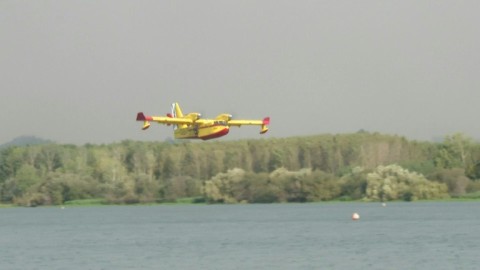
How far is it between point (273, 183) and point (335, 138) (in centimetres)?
3124

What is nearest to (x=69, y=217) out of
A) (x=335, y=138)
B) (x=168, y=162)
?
(x=168, y=162)

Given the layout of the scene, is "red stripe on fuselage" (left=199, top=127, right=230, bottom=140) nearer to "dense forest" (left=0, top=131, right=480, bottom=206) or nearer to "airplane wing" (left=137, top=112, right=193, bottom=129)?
"airplane wing" (left=137, top=112, right=193, bottom=129)

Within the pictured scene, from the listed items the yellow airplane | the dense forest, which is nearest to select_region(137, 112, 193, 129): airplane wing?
the yellow airplane

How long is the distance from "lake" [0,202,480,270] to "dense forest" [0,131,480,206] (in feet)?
89.6

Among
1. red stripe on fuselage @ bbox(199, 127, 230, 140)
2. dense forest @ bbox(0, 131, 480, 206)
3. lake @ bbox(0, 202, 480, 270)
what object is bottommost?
lake @ bbox(0, 202, 480, 270)

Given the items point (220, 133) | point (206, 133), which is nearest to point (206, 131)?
point (206, 133)

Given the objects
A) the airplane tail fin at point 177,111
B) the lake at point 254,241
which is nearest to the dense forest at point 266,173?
the lake at point 254,241

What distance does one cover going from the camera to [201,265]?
6800 cm

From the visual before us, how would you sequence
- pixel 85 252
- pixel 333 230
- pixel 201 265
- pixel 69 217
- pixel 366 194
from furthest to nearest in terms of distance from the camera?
pixel 366 194 < pixel 69 217 < pixel 333 230 < pixel 85 252 < pixel 201 265

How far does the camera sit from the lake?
69375mm

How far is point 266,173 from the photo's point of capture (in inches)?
6747

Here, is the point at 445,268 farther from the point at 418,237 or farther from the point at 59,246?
the point at 59,246

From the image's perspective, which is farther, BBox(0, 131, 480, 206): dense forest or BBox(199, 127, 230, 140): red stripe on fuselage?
BBox(0, 131, 480, 206): dense forest

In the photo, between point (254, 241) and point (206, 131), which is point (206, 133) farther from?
point (254, 241)
